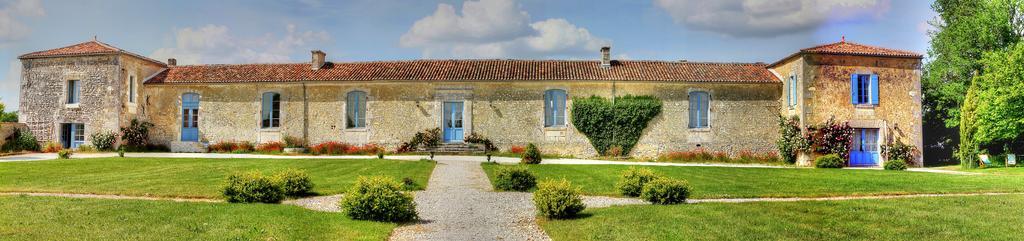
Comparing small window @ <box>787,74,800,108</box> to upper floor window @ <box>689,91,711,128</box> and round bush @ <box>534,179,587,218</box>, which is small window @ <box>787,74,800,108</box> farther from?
round bush @ <box>534,179,587,218</box>

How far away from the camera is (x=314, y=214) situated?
33.3 ft

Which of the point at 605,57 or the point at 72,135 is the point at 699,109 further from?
the point at 72,135

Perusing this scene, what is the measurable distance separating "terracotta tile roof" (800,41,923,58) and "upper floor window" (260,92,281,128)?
20.0 meters

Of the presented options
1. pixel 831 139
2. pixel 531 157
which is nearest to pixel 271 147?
pixel 531 157

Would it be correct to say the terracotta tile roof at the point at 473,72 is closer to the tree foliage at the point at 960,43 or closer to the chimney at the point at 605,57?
the chimney at the point at 605,57

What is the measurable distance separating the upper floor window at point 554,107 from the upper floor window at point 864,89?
34.3 feet

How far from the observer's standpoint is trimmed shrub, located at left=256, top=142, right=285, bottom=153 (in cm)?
2620

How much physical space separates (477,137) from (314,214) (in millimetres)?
16130

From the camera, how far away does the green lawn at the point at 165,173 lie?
43.2 feet

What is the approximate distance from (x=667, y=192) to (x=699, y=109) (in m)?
15.5

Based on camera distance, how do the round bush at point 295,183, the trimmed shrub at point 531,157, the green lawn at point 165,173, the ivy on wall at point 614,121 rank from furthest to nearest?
the ivy on wall at point 614,121
the trimmed shrub at point 531,157
the green lawn at point 165,173
the round bush at point 295,183

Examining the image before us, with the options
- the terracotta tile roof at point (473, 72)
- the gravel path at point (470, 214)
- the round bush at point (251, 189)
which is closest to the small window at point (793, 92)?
the terracotta tile roof at point (473, 72)

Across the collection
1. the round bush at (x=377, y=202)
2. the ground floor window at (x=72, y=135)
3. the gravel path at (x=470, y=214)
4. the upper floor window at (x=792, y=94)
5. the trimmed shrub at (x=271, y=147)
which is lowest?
the gravel path at (x=470, y=214)

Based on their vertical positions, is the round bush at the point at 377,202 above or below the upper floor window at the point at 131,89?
below
